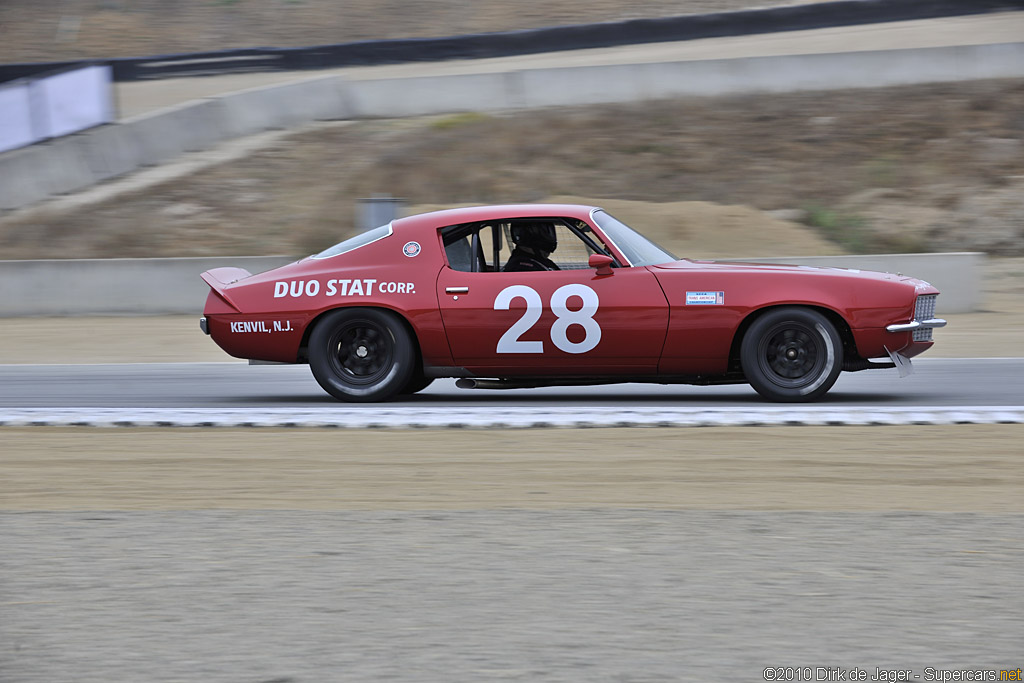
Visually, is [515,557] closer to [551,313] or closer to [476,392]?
[551,313]

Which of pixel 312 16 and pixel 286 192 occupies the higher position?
pixel 312 16

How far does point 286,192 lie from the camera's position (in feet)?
72.8

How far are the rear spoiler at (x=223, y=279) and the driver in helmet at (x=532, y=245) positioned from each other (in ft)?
6.23

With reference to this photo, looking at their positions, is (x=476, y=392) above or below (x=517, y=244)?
below

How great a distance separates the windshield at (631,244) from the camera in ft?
25.6

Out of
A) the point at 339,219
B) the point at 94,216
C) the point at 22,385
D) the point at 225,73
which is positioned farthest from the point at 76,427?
the point at 225,73

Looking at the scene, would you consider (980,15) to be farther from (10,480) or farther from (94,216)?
(10,480)

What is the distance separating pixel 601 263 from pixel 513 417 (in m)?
1.14

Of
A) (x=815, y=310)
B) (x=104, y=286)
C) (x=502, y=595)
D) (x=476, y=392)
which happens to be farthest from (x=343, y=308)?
(x=104, y=286)

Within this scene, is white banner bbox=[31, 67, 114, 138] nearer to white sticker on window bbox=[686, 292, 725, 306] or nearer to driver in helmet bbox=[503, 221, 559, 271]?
driver in helmet bbox=[503, 221, 559, 271]

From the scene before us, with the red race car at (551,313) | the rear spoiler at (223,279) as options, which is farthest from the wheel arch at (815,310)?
the rear spoiler at (223,279)

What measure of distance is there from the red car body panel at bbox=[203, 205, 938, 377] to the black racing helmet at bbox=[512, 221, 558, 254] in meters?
0.07

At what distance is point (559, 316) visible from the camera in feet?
25.1

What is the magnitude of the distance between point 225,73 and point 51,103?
27.6 ft
